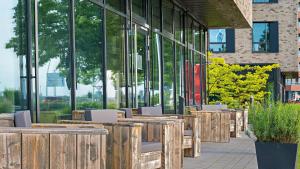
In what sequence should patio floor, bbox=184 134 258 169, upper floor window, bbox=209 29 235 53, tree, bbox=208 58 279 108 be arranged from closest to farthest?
1. patio floor, bbox=184 134 258 169
2. tree, bbox=208 58 279 108
3. upper floor window, bbox=209 29 235 53

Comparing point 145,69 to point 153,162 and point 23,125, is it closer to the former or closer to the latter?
point 153,162

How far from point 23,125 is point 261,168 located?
9.68ft

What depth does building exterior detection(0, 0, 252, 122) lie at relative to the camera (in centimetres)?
671

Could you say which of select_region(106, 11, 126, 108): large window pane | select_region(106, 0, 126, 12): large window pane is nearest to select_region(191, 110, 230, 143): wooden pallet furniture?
select_region(106, 11, 126, 108): large window pane

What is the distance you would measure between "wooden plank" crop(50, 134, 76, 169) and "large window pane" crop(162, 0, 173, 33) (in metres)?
9.90

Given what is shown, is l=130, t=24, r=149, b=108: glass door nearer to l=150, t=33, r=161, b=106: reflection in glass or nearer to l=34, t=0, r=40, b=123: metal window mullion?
l=150, t=33, r=161, b=106: reflection in glass

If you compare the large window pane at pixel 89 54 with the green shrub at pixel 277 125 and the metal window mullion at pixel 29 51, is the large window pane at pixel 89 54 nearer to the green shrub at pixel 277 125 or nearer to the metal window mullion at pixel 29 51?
the metal window mullion at pixel 29 51

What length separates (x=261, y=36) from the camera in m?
33.7

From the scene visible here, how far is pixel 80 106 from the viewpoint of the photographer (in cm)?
853

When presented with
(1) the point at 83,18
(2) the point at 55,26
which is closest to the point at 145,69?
(1) the point at 83,18

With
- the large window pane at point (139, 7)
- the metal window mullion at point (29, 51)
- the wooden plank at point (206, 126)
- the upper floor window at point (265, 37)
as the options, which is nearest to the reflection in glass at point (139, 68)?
the large window pane at point (139, 7)

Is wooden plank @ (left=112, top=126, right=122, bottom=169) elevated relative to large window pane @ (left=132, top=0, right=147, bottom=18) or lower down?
lower down

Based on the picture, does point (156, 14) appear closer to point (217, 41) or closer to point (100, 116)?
point (100, 116)

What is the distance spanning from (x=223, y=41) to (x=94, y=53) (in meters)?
25.5
